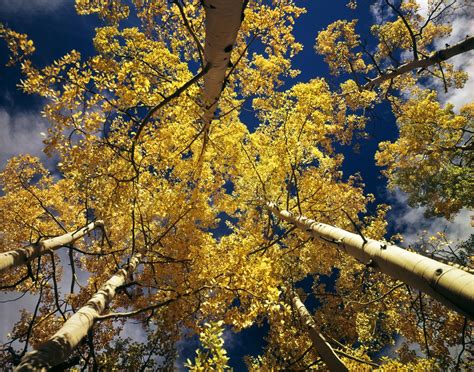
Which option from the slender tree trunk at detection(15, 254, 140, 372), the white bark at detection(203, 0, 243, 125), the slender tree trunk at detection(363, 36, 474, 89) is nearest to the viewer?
the slender tree trunk at detection(15, 254, 140, 372)

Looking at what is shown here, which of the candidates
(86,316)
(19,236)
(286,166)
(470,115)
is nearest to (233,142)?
(286,166)

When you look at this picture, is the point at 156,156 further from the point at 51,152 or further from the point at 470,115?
the point at 470,115

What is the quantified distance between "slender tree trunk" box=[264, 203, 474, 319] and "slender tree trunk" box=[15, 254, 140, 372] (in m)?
3.60

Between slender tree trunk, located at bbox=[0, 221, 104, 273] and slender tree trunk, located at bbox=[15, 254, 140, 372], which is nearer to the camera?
slender tree trunk, located at bbox=[15, 254, 140, 372]

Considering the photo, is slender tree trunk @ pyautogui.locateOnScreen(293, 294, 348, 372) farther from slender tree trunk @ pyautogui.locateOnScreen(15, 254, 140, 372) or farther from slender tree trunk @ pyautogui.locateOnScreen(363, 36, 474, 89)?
slender tree trunk @ pyautogui.locateOnScreen(363, 36, 474, 89)

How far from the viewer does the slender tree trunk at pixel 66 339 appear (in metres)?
2.37

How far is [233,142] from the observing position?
847cm

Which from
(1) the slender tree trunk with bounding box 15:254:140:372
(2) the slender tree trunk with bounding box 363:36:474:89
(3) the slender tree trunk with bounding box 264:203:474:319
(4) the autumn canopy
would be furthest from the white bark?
(2) the slender tree trunk with bounding box 363:36:474:89

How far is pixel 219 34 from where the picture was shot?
120 inches

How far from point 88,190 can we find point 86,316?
6.34ft

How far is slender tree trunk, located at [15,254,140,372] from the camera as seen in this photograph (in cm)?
237

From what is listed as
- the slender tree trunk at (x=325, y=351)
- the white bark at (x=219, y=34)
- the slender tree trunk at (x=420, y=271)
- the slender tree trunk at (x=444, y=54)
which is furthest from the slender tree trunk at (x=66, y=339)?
the slender tree trunk at (x=444, y=54)

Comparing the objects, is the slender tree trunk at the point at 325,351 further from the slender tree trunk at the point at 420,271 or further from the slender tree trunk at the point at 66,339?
the slender tree trunk at the point at 66,339

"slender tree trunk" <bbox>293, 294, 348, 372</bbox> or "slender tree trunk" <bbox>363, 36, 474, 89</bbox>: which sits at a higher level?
"slender tree trunk" <bbox>363, 36, 474, 89</bbox>
